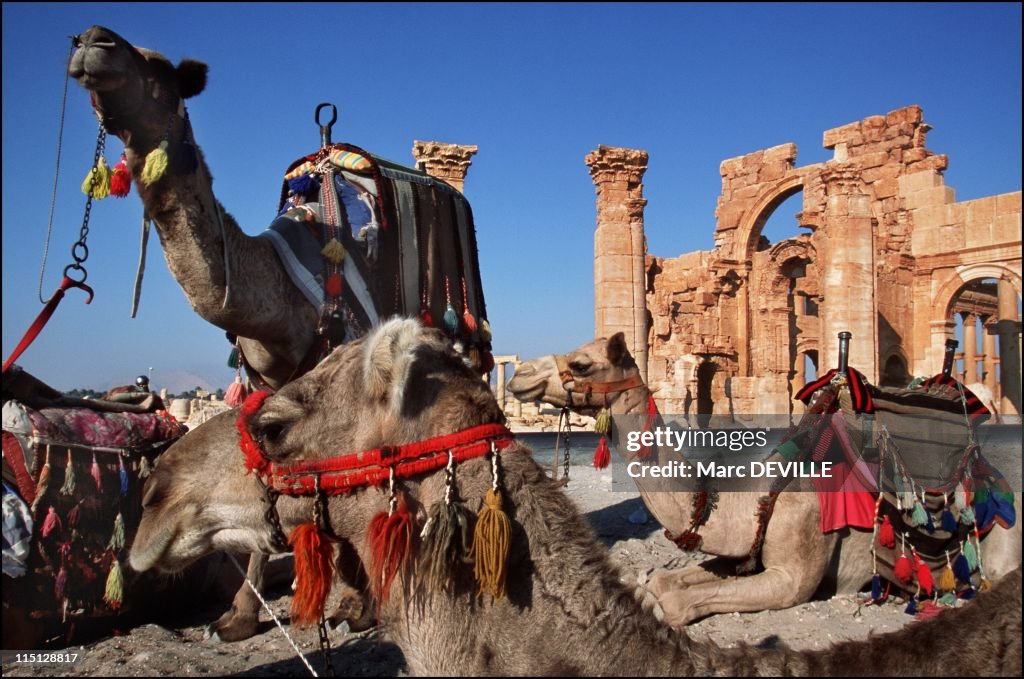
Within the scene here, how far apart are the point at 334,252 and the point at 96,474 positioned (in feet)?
5.68

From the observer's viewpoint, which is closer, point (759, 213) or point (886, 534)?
point (886, 534)

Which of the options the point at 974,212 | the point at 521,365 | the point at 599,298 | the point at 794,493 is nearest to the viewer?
the point at 794,493

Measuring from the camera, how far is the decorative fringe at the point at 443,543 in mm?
1820

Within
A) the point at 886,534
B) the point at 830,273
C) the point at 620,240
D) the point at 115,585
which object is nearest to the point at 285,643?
the point at 115,585

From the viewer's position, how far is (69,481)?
3.97 meters

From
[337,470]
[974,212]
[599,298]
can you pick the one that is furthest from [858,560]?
[974,212]

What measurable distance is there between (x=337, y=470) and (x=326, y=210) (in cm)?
303

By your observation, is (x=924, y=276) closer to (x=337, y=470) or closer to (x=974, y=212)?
(x=974, y=212)

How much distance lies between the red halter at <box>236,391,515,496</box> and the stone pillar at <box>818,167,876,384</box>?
2035 cm

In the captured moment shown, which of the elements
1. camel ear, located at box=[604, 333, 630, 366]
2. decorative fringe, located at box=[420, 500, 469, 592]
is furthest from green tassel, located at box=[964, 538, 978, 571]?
decorative fringe, located at box=[420, 500, 469, 592]

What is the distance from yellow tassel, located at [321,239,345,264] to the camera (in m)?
4.55

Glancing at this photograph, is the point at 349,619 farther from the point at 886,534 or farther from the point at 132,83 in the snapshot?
the point at 886,534

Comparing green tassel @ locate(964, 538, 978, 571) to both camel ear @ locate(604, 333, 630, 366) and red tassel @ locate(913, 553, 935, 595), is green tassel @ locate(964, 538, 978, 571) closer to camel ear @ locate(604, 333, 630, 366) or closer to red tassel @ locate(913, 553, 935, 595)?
red tassel @ locate(913, 553, 935, 595)

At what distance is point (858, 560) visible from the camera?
5523 millimetres
